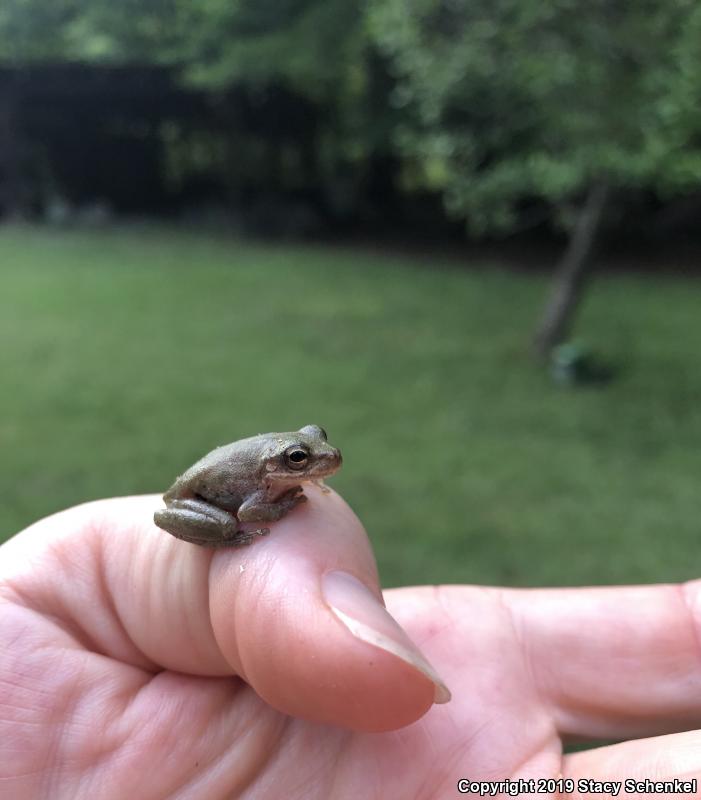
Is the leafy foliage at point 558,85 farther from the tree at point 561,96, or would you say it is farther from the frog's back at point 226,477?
the frog's back at point 226,477

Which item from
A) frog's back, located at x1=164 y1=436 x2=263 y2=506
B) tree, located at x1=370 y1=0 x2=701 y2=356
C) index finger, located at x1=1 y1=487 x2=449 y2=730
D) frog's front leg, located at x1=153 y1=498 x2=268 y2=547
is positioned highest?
tree, located at x1=370 y1=0 x2=701 y2=356

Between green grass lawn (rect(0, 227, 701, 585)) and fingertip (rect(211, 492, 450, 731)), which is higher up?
fingertip (rect(211, 492, 450, 731))

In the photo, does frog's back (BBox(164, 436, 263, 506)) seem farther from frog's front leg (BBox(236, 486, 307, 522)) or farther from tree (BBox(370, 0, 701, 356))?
tree (BBox(370, 0, 701, 356))

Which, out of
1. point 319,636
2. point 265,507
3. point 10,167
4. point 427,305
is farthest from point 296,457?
point 10,167

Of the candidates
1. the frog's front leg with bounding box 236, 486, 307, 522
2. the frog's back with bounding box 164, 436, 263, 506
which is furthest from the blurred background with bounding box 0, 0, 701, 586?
the frog's front leg with bounding box 236, 486, 307, 522

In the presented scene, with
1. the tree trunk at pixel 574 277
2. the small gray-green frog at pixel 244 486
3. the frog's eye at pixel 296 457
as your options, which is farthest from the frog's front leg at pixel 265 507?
the tree trunk at pixel 574 277
